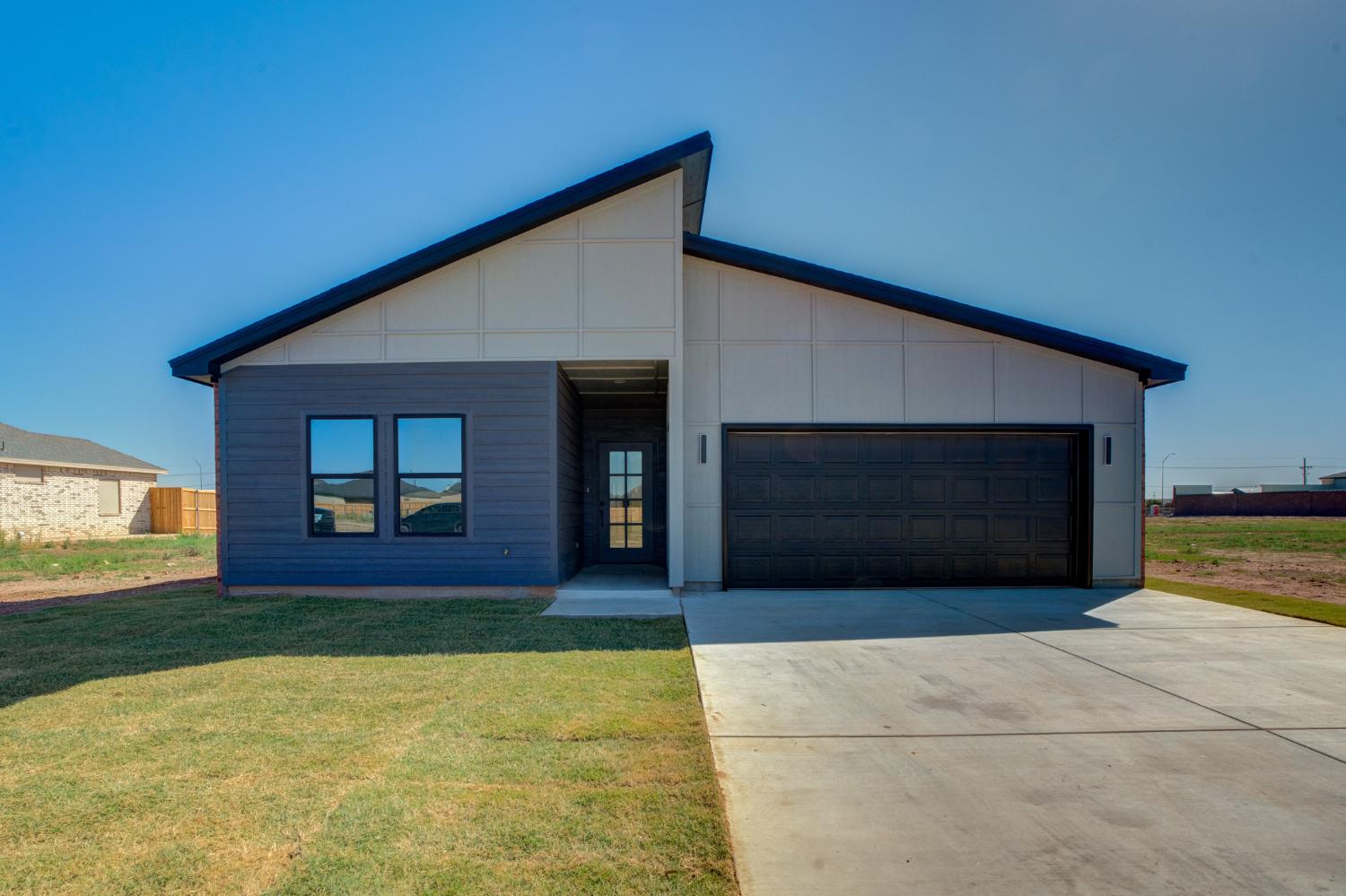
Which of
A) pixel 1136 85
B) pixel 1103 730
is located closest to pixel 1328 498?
pixel 1136 85

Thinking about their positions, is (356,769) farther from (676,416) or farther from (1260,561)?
(1260,561)

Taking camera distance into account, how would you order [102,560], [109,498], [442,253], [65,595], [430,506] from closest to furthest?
[442,253] → [430,506] → [65,595] → [102,560] → [109,498]

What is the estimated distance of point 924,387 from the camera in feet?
32.8

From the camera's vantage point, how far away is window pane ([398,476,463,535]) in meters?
9.34

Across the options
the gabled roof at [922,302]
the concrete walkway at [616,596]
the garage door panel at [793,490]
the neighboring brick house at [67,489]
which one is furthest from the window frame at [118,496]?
the garage door panel at [793,490]

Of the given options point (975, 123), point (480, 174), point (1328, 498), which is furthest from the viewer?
point (1328, 498)

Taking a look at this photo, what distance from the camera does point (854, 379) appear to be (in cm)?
994

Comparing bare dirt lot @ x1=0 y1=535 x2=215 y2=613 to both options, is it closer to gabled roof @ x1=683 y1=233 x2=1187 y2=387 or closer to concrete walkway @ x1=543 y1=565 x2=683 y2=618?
concrete walkway @ x1=543 y1=565 x2=683 y2=618

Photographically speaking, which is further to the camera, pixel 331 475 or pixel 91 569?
pixel 91 569

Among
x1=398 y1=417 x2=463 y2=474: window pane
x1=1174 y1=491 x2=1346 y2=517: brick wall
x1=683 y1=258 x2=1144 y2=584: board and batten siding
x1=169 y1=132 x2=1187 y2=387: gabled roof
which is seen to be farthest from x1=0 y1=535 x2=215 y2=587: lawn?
x1=1174 y1=491 x2=1346 y2=517: brick wall

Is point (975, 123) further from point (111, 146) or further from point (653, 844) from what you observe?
point (111, 146)

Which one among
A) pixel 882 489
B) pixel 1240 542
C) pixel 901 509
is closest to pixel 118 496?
pixel 882 489

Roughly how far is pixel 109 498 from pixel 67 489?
1.60 m

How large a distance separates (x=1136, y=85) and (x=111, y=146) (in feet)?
60.6
